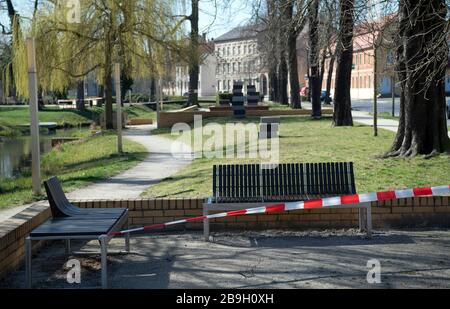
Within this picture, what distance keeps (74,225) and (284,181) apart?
290cm

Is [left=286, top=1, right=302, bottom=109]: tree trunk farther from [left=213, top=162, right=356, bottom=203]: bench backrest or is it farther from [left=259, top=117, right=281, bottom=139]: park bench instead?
[left=213, top=162, right=356, bottom=203]: bench backrest

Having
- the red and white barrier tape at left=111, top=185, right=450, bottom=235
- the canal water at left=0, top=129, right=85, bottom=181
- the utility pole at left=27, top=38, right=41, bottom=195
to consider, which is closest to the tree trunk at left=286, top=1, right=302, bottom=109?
the canal water at left=0, top=129, right=85, bottom=181

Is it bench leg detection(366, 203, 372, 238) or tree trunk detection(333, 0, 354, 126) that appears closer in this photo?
bench leg detection(366, 203, 372, 238)

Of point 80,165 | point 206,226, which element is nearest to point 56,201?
point 206,226

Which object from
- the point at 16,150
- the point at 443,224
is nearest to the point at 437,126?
the point at 443,224

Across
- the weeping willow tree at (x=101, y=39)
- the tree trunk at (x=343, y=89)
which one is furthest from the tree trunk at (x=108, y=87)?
the tree trunk at (x=343, y=89)

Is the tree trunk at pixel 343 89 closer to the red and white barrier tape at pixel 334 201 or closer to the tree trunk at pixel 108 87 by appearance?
the tree trunk at pixel 108 87

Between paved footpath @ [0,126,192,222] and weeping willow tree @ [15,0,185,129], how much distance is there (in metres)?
8.02

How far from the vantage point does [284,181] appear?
28.2 feet

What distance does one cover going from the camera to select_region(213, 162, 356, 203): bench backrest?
8.52m

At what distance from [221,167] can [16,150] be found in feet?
67.7

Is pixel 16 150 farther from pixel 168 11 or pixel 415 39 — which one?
pixel 415 39

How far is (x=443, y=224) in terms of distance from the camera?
8.66 metres

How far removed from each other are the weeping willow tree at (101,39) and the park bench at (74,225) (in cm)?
2260
